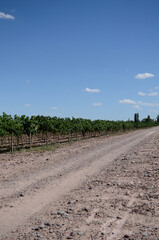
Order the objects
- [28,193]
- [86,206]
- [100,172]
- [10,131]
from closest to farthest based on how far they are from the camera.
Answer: [86,206]
[28,193]
[100,172]
[10,131]

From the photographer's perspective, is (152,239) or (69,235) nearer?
(152,239)

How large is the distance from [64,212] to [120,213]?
1173 millimetres

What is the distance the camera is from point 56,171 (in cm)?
896

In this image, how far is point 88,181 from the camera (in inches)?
286

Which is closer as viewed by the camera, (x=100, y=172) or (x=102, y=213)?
(x=102, y=213)

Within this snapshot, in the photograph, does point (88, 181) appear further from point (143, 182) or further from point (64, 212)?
point (64, 212)

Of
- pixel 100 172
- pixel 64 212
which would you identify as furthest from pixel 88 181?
pixel 64 212

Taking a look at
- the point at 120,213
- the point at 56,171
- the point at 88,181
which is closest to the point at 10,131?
the point at 56,171

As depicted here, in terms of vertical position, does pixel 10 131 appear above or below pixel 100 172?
above

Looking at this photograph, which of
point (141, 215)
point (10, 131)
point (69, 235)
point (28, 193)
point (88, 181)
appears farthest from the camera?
point (10, 131)

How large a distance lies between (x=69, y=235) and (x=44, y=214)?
3.60 ft

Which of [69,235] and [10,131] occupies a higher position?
[10,131]

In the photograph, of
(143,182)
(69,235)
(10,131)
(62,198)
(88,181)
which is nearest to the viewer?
(69,235)

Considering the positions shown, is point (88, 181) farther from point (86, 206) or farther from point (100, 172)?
point (86, 206)
